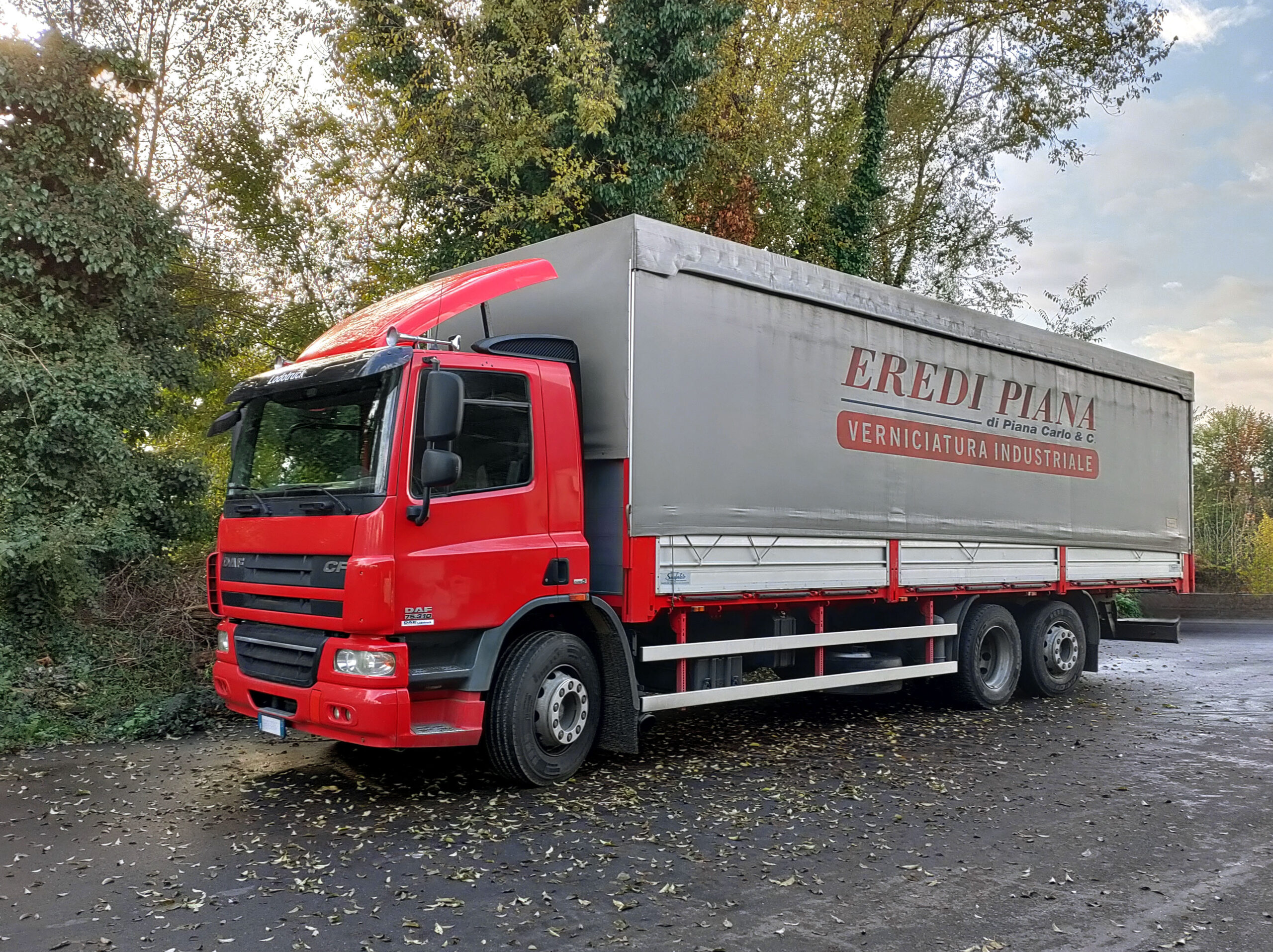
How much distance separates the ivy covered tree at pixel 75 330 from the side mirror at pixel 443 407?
5316mm

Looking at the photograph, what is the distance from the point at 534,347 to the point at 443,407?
1.21 m

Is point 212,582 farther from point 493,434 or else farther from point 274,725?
point 493,434

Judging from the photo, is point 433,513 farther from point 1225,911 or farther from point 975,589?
point 975,589

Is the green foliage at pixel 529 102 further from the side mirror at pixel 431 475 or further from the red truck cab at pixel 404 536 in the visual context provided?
the side mirror at pixel 431 475

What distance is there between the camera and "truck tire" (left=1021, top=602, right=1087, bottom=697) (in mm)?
10445

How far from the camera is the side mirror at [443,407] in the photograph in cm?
572

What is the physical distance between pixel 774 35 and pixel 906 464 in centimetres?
1063

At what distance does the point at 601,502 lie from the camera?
6.84 metres

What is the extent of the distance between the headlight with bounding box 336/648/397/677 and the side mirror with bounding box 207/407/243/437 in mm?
2162

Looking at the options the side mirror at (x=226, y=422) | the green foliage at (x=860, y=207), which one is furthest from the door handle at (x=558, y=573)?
the green foliage at (x=860, y=207)

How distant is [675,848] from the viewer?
17.4 feet

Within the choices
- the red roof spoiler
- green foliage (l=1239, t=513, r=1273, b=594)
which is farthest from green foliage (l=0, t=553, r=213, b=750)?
green foliage (l=1239, t=513, r=1273, b=594)

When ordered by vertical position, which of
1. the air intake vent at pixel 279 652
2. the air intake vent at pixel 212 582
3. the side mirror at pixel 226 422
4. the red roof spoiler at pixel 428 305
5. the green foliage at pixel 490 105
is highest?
the green foliage at pixel 490 105

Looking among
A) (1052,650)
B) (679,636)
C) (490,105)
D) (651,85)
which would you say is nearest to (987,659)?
(1052,650)
